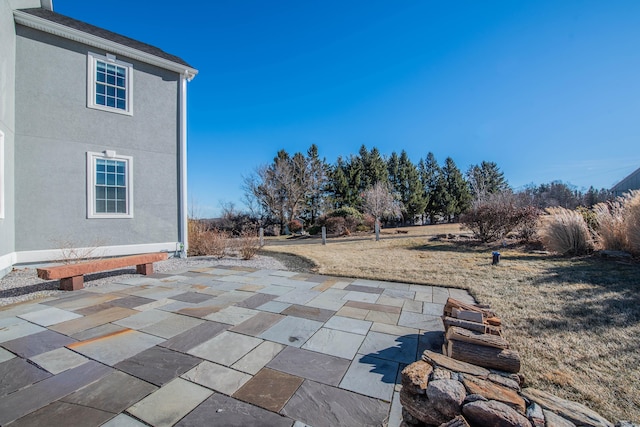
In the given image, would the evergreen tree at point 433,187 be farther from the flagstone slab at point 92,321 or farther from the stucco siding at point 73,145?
the flagstone slab at point 92,321

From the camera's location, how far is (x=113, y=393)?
6.30 feet

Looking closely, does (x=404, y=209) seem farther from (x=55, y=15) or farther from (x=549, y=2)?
(x=55, y=15)

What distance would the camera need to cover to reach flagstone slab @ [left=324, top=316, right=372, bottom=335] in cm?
305

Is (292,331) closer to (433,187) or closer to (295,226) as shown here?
(295,226)

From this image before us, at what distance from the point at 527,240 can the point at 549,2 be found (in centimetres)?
683

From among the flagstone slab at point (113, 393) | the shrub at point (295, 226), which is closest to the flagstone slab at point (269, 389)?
the flagstone slab at point (113, 393)

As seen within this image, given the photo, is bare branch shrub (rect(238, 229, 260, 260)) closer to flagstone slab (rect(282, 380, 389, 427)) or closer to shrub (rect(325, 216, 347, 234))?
flagstone slab (rect(282, 380, 389, 427))

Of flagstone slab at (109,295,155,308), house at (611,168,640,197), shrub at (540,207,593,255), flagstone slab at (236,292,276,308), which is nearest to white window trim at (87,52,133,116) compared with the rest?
Answer: flagstone slab at (109,295,155,308)

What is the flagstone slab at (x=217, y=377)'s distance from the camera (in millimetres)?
1998

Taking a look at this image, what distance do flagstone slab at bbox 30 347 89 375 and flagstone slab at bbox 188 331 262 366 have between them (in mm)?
944

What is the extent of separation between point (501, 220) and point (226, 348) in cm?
1041

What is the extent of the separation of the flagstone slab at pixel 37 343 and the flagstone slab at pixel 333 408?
2.56 meters

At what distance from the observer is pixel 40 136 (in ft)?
20.8

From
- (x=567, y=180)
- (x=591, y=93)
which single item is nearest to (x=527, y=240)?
(x=591, y=93)
